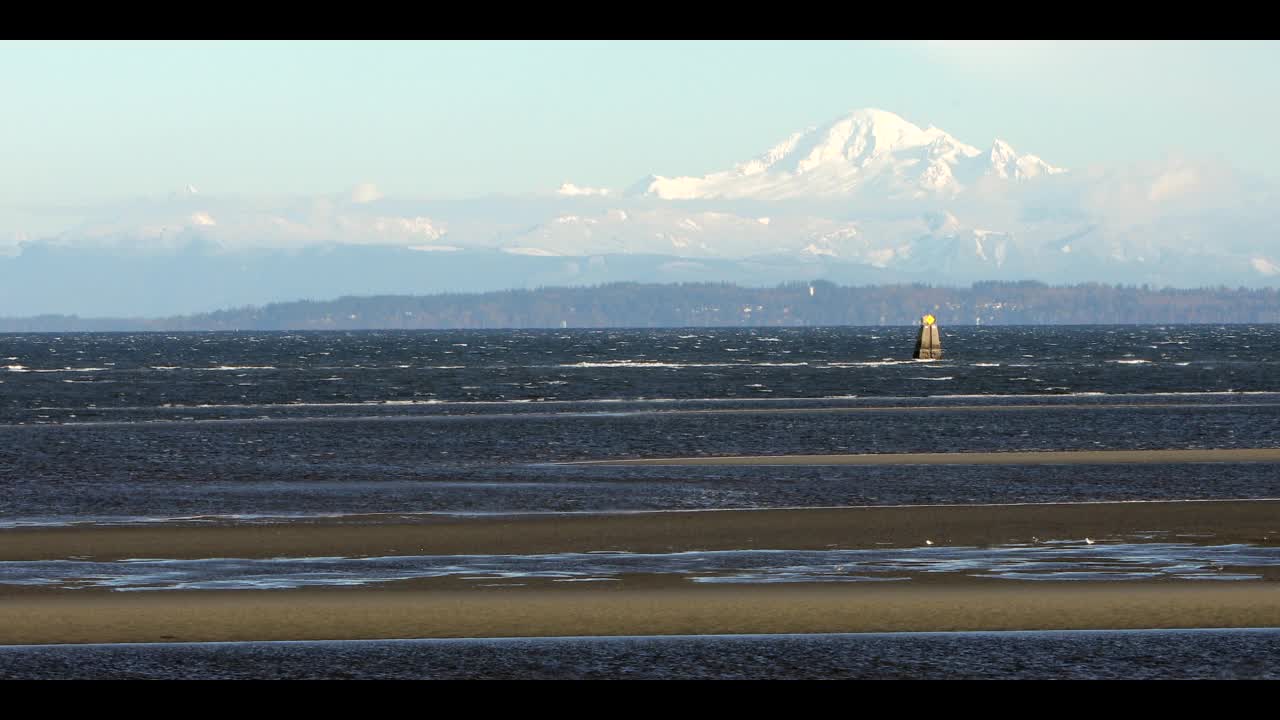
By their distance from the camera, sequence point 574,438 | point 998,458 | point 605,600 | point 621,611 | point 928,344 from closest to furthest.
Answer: point 621,611 < point 605,600 < point 998,458 < point 574,438 < point 928,344

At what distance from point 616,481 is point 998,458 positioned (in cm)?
1128

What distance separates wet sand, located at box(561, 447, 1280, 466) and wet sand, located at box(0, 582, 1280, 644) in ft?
76.7

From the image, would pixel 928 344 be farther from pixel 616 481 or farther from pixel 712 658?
pixel 712 658

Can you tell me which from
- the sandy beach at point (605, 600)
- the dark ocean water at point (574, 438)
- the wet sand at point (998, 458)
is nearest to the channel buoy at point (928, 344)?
the dark ocean water at point (574, 438)

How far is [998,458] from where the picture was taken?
42.0 metres

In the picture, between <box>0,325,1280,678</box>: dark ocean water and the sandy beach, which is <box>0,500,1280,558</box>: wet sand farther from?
<box>0,325,1280,678</box>: dark ocean water

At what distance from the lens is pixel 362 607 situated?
1656 cm

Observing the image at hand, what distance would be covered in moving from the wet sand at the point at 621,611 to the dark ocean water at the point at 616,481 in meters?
0.67

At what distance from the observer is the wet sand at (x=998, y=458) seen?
4066 cm

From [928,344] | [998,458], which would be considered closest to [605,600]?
[998,458]

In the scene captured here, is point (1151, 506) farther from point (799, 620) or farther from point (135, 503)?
point (135, 503)

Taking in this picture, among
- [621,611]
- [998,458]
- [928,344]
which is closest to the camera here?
[621,611]

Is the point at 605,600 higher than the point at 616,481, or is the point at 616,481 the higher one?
the point at 605,600
